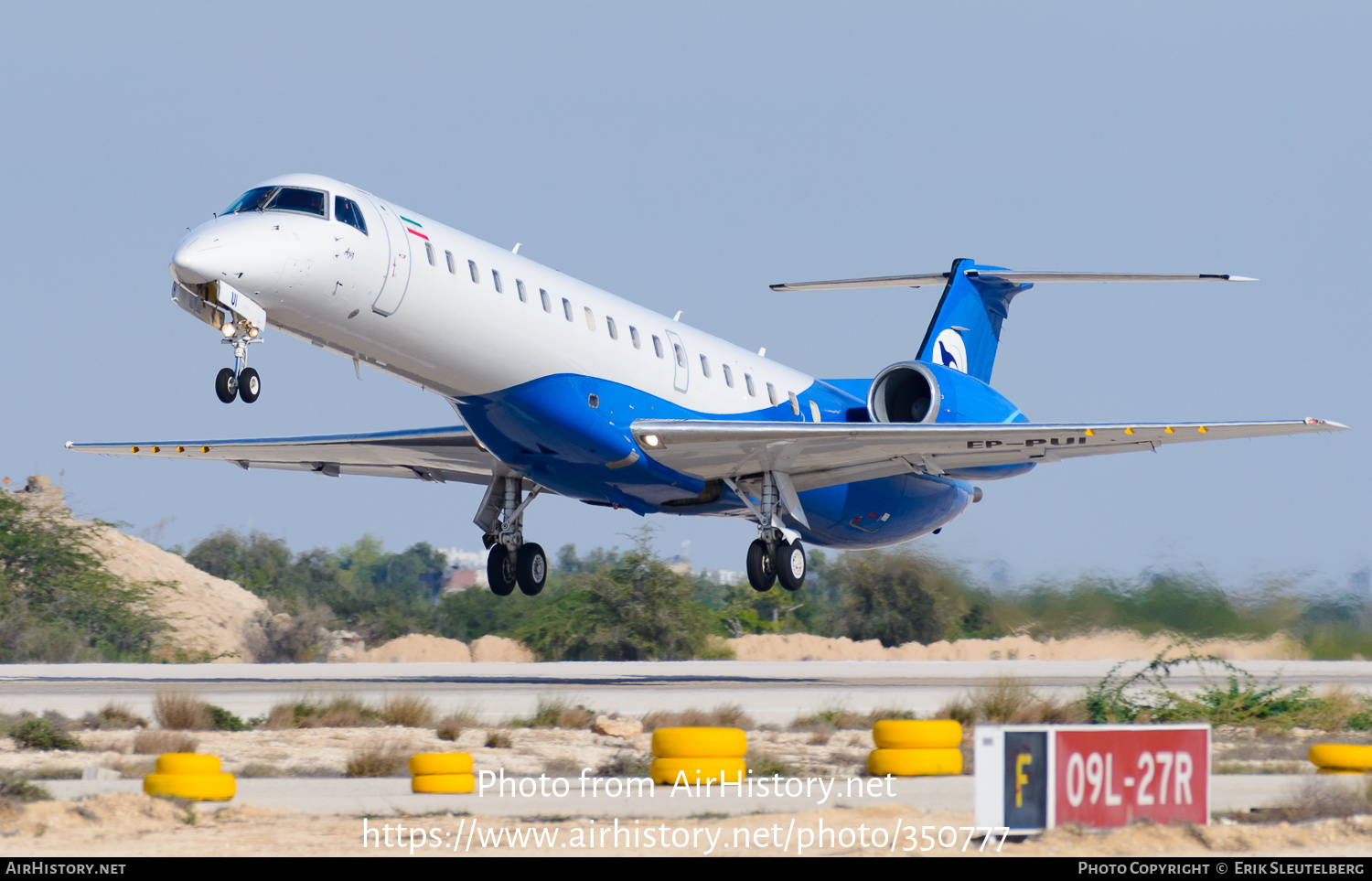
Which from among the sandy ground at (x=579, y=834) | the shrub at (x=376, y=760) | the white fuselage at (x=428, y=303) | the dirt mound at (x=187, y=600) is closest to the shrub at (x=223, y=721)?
the shrub at (x=376, y=760)

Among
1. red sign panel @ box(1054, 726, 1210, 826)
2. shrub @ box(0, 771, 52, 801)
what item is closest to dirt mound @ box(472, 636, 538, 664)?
shrub @ box(0, 771, 52, 801)

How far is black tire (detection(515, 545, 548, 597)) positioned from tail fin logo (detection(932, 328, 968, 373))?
7.94m

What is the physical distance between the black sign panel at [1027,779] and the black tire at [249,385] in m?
10.1

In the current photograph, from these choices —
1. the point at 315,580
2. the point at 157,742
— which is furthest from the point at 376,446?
the point at 315,580

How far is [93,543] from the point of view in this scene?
139 ft

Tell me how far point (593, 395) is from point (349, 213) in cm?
416

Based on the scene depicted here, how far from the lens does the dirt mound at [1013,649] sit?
26609 millimetres

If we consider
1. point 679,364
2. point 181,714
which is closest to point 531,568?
point 679,364

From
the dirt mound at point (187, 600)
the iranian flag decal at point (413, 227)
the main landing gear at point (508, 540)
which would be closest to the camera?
the iranian flag decal at point (413, 227)

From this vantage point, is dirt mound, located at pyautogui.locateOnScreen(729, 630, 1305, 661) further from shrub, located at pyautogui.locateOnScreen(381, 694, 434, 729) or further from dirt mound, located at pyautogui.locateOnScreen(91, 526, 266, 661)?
shrub, located at pyautogui.locateOnScreen(381, 694, 434, 729)

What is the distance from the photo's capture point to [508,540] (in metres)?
23.6

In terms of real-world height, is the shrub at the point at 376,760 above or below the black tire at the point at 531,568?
below

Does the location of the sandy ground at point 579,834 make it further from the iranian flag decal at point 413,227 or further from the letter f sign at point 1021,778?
the iranian flag decal at point 413,227

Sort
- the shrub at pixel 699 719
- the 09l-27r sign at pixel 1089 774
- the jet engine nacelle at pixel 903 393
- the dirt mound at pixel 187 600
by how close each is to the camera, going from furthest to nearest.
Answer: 1. the dirt mound at pixel 187 600
2. the jet engine nacelle at pixel 903 393
3. the shrub at pixel 699 719
4. the 09l-27r sign at pixel 1089 774
